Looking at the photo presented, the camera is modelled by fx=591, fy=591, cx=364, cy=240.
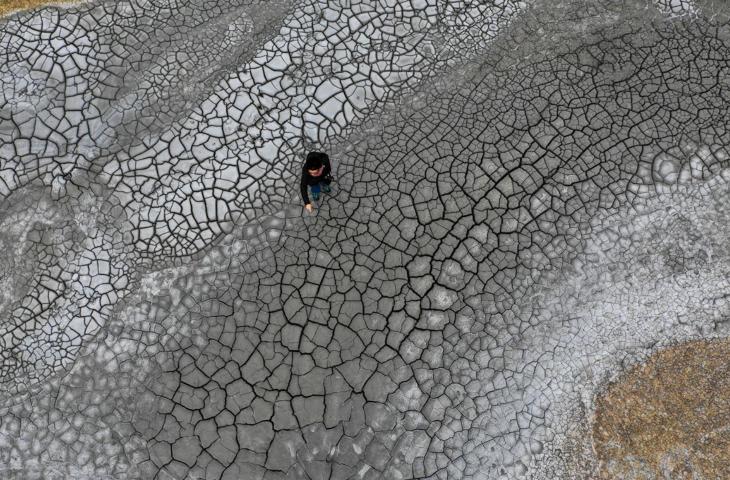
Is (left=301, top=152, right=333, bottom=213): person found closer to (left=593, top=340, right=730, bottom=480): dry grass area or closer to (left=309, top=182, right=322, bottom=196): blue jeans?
(left=309, top=182, right=322, bottom=196): blue jeans

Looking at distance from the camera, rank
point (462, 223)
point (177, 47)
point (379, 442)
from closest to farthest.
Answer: point (379, 442) → point (462, 223) → point (177, 47)

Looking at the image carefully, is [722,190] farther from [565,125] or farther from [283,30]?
[283,30]

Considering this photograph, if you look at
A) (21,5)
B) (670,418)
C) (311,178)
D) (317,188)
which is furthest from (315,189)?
(21,5)

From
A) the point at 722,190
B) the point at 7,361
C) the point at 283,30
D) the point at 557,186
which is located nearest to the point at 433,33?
the point at 283,30

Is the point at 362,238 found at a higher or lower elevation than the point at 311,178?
lower

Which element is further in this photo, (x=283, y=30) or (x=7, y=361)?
(x=283, y=30)

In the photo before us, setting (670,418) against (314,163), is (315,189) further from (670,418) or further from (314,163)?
(670,418)
